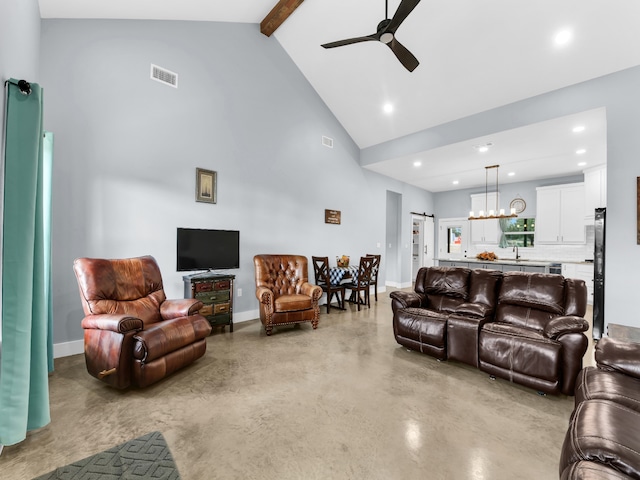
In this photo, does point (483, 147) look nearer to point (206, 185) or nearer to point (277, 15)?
point (277, 15)

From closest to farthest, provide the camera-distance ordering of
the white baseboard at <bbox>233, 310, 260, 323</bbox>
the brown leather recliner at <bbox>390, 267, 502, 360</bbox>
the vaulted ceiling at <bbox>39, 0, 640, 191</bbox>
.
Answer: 1. the brown leather recliner at <bbox>390, 267, 502, 360</bbox>
2. the vaulted ceiling at <bbox>39, 0, 640, 191</bbox>
3. the white baseboard at <bbox>233, 310, 260, 323</bbox>

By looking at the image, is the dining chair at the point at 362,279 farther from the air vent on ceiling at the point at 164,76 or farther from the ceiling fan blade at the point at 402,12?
the air vent on ceiling at the point at 164,76

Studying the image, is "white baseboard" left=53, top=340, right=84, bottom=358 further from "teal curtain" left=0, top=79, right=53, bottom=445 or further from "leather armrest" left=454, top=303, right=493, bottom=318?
"leather armrest" left=454, top=303, right=493, bottom=318

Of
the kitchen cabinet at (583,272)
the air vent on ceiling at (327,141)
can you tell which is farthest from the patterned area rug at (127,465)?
the kitchen cabinet at (583,272)

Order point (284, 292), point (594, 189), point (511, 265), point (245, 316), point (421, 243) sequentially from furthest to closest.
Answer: point (421, 243)
point (594, 189)
point (511, 265)
point (245, 316)
point (284, 292)

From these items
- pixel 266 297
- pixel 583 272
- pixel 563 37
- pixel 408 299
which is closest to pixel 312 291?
pixel 266 297

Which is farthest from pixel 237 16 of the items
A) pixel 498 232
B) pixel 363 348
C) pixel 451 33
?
pixel 498 232

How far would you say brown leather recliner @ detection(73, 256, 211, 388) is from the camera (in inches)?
92.4

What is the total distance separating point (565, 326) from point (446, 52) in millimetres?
3825

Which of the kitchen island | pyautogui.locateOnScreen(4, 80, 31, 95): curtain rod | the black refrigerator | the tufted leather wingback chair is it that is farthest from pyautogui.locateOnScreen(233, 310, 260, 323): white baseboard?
the black refrigerator

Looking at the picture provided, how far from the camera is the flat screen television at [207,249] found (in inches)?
150

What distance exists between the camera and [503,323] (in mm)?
2941

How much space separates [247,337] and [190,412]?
172cm

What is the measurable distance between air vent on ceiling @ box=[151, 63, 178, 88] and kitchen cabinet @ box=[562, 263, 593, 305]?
26.0 ft
